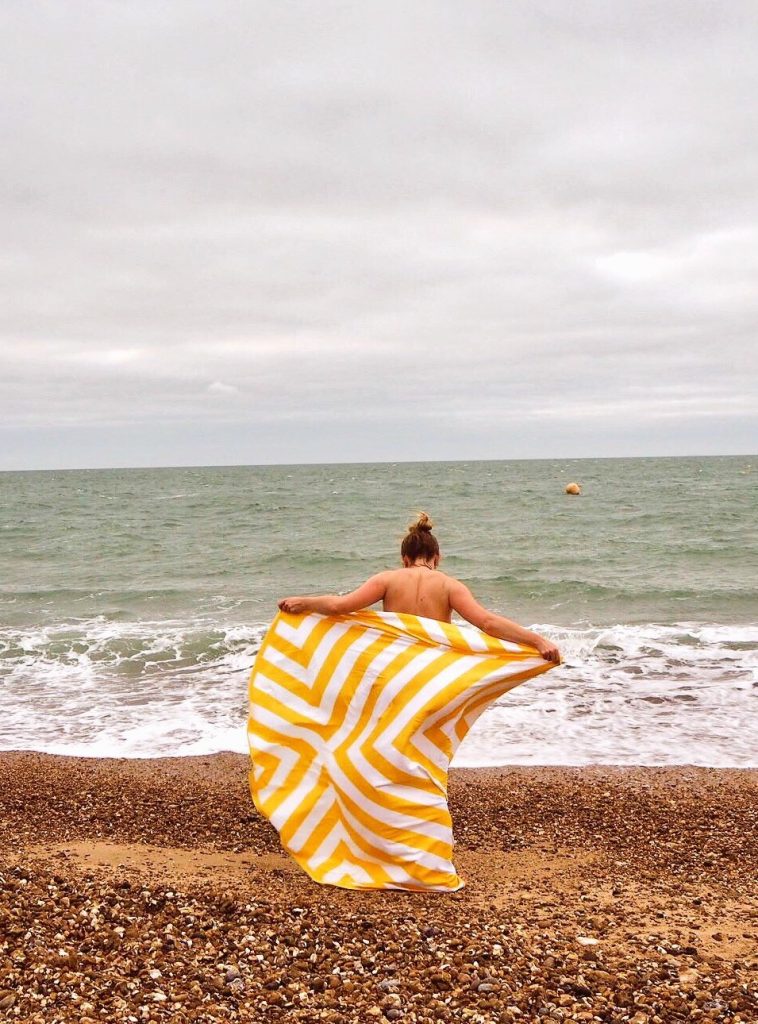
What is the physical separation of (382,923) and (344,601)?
6.20ft

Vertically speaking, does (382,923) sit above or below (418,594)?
below

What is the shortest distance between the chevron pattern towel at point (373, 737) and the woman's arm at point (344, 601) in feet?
0.30

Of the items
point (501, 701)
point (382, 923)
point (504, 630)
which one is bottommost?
point (501, 701)

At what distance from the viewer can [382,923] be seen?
446 centimetres

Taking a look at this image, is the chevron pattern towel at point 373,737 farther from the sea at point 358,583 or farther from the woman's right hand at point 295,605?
the sea at point 358,583

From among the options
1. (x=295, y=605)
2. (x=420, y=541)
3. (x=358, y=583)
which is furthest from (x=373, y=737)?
(x=358, y=583)

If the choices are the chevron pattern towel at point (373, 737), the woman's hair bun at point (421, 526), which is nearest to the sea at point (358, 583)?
the chevron pattern towel at point (373, 737)

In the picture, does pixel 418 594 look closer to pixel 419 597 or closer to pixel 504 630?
pixel 419 597

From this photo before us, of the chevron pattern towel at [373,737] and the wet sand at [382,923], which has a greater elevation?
the chevron pattern towel at [373,737]

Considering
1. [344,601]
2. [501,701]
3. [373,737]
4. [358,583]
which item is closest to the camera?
[373,737]

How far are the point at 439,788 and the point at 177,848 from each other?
2211 millimetres

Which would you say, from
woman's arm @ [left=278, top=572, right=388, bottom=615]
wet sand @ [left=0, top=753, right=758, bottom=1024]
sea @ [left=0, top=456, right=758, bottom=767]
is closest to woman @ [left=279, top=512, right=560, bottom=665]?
woman's arm @ [left=278, top=572, right=388, bottom=615]

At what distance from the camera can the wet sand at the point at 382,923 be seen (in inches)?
146

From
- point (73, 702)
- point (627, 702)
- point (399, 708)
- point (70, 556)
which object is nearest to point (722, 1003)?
point (399, 708)
